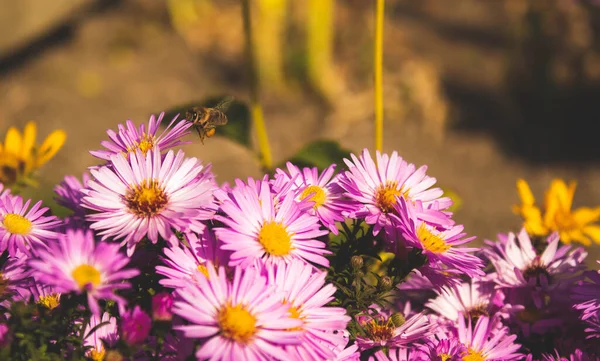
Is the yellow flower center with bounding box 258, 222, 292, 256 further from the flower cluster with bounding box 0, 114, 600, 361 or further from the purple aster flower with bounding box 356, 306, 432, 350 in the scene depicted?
the purple aster flower with bounding box 356, 306, 432, 350

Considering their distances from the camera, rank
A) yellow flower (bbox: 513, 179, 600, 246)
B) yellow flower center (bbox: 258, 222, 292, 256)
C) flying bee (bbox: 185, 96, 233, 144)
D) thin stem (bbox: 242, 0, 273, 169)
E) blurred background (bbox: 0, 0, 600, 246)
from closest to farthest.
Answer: yellow flower center (bbox: 258, 222, 292, 256) < flying bee (bbox: 185, 96, 233, 144) < yellow flower (bbox: 513, 179, 600, 246) < thin stem (bbox: 242, 0, 273, 169) < blurred background (bbox: 0, 0, 600, 246)

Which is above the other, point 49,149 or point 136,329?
point 49,149

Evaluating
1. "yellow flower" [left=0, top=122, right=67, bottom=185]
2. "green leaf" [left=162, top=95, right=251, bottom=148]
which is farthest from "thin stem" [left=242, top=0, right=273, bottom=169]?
"yellow flower" [left=0, top=122, right=67, bottom=185]

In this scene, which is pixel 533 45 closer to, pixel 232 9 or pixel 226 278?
pixel 232 9

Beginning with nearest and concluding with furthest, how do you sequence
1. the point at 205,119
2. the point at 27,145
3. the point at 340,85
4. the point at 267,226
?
1. the point at 267,226
2. the point at 205,119
3. the point at 27,145
4. the point at 340,85

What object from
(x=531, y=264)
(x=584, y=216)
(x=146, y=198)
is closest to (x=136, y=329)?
(x=146, y=198)

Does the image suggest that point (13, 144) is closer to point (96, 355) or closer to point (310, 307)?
point (96, 355)
